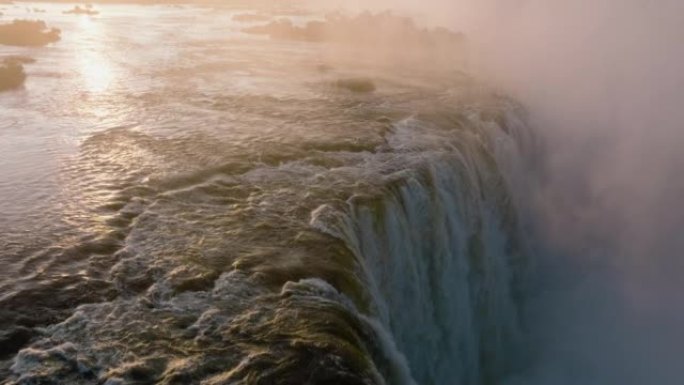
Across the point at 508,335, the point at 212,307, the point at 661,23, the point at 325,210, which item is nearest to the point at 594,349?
the point at 508,335

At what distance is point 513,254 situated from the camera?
56.3 feet

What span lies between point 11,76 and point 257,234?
16.4m

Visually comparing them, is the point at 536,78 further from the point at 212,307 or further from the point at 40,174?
the point at 212,307

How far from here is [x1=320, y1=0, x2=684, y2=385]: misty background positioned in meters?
16.4

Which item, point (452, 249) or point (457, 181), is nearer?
point (452, 249)

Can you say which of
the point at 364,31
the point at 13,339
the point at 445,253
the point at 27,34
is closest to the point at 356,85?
the point at 445,253

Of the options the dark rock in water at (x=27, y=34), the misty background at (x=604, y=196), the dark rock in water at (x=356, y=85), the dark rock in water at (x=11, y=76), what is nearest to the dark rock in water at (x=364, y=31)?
the misty background at (x=604, y=196)

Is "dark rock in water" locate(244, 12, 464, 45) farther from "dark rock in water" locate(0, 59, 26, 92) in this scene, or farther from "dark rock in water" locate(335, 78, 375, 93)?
"dark rock in water" locate(0, 59, 26, 92)

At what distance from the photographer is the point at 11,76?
21.8 metres

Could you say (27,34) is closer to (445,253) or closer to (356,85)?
(356,85)

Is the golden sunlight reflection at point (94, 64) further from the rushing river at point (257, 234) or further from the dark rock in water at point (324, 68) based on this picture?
the dark rock in water at point (324, 68)

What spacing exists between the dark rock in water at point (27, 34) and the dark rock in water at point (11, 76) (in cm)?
1176

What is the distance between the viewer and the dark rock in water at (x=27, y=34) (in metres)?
33.8

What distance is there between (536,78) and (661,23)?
67.8 ft
